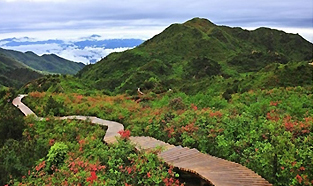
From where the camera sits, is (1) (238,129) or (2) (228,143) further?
(1) (238,129)

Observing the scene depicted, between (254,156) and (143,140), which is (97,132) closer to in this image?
(143,140)

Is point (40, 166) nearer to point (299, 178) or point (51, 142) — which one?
point (51, 142)

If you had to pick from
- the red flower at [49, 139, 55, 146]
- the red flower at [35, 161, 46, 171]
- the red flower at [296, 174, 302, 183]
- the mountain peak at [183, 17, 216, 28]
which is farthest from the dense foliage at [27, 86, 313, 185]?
the mountain peak at [183, 17, 216, 28]

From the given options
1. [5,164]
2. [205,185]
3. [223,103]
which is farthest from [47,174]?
[223,103]

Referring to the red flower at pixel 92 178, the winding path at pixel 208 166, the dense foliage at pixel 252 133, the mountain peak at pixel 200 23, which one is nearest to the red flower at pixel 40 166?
the red flower at pixel 92 178

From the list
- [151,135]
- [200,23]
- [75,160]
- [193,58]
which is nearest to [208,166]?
[151,135]

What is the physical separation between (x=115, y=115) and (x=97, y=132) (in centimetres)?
294

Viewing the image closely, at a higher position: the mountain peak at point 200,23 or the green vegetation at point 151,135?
the mountain peak at point 200,23

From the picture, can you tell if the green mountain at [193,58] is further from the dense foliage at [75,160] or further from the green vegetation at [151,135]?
the dense foliage at [75,160]

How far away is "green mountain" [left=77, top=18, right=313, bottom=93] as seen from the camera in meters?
57.4

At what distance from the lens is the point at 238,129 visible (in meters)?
10.8

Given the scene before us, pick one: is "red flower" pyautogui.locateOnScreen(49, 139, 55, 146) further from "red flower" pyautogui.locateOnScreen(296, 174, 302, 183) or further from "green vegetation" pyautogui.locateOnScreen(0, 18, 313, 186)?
"red flower" pyautogui.locateOnScreen(296, 174, 302, 183)

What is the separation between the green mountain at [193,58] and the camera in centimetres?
5744

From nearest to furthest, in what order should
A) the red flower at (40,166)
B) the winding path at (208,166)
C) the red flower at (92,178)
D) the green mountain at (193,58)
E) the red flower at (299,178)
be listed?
the winding path at (208,166)
the red flower at (299,178)
the red flower at (92,178)
the red flower at (40,166)
the green mountain at (193,58)
